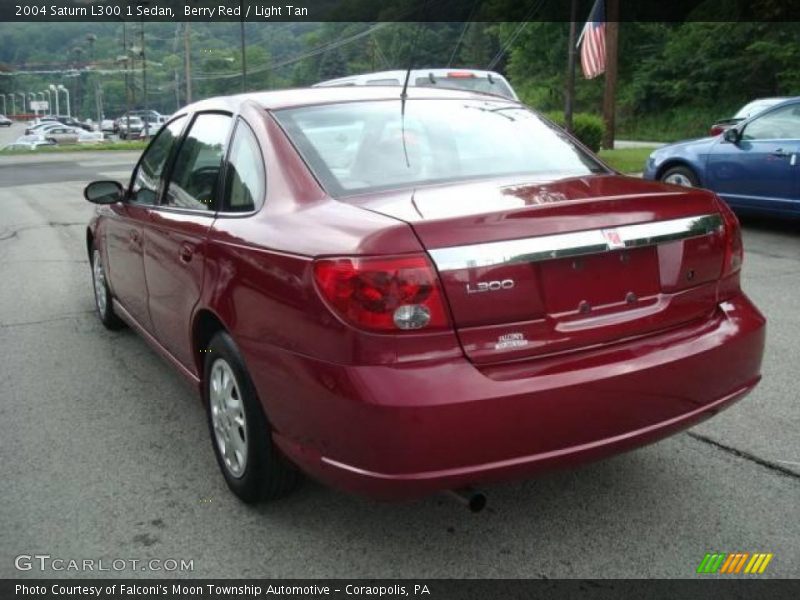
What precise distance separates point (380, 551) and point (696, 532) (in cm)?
113

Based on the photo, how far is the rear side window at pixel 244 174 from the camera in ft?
10.1

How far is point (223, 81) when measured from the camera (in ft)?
274

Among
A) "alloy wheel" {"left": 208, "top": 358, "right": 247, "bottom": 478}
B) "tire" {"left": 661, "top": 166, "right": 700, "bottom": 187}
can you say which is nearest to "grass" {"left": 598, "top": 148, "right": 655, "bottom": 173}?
"tire" {"left": 661, "top": 166, "right": 700, "bottom": 187}

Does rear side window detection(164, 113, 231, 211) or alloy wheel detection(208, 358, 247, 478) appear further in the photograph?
rear side window detection(164, 113, 231, 211)

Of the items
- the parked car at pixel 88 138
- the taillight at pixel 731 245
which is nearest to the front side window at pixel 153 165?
the taillight at pixel 731 245

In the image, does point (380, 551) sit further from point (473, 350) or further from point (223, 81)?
point (223, 81)

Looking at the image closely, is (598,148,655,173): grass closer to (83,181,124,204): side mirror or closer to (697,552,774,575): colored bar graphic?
(83,181,124,204): side mirror

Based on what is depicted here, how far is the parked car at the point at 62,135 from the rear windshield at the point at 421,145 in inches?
Result: 2026

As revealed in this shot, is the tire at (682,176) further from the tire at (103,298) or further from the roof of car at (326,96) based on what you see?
the tire at (103,298)

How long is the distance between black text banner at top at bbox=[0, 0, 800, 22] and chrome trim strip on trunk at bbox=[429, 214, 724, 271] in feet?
61.1

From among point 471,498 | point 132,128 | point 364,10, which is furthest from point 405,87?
point 132,128

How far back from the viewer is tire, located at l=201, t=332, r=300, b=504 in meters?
2.89

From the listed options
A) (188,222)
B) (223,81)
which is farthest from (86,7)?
(223,81)

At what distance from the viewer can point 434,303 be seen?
238 cm
